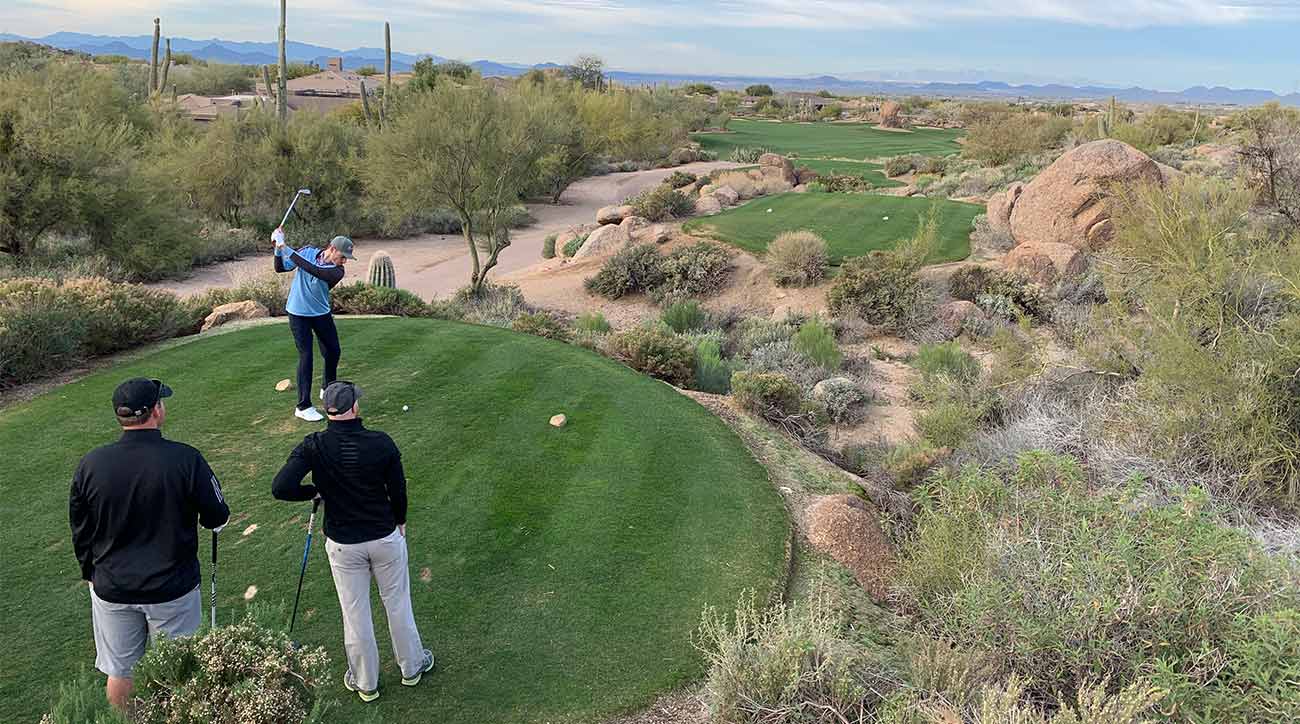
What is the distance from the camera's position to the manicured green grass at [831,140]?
181 ft

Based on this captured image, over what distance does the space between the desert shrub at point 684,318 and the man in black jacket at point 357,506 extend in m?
13.0

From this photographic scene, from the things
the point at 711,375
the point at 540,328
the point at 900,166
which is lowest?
the point at 711,375

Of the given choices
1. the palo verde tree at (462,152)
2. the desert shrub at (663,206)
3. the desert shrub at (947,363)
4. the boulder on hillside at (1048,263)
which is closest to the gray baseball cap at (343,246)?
the desert shrub at (947,363)

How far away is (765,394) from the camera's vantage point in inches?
436

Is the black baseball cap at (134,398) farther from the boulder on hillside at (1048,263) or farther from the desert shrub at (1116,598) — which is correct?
the boulder on hillside at (1048,263)

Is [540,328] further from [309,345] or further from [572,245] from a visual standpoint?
[572,245]

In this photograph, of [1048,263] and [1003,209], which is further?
[1003,209]

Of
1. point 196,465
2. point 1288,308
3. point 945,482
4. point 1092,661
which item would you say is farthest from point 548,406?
point 1288,308

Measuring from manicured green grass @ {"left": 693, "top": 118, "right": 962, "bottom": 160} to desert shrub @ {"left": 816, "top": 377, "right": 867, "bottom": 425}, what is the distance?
40758mm

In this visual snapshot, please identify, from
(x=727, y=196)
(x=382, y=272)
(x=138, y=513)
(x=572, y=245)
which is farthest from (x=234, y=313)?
(x=727, y=196)

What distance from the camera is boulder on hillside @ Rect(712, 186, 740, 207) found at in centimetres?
3134

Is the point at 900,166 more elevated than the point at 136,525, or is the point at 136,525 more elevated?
the point at 900,166

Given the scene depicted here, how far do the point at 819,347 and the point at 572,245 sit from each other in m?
12.2

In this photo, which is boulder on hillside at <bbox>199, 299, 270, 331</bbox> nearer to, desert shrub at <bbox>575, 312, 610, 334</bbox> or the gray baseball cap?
desert shrub at <bbox>575, 312, 610, 334</bbox>
